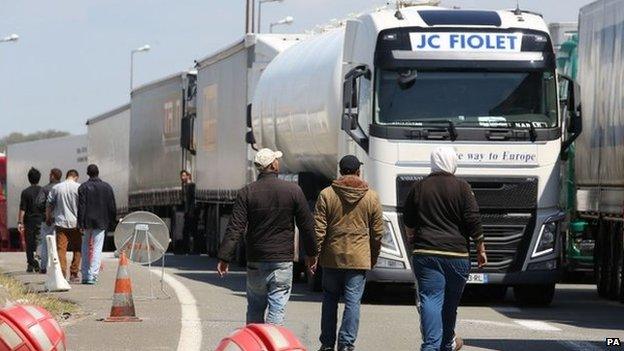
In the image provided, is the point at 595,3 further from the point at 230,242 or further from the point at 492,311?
the point at 230,242

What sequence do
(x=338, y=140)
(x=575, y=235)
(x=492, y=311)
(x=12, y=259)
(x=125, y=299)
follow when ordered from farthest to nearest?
(x=12, y=259) → (x=575, y=235) → (x=338, y=140) → (x=492, y=311) → (x=125, y=299)

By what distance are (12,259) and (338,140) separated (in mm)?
16193

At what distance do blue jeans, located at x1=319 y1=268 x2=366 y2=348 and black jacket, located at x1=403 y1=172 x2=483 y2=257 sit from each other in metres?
1.09

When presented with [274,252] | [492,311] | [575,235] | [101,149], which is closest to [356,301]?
[274,252]

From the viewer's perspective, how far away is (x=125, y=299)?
19.2 meters

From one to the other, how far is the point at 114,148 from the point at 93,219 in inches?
1193

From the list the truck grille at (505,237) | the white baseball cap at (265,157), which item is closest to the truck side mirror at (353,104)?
the truck grille at (505,237)

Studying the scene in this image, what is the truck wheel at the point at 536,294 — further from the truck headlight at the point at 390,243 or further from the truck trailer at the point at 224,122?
the truck trailer at the point at 224,122

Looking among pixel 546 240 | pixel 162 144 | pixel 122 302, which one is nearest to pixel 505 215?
pixel 546 240

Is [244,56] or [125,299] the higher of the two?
[244,56]

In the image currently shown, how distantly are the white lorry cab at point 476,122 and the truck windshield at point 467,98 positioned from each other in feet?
0.04

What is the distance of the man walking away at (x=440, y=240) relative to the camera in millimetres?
13812

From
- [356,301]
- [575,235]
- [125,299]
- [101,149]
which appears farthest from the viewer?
[101,149]

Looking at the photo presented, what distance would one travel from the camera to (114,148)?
5622 cm
